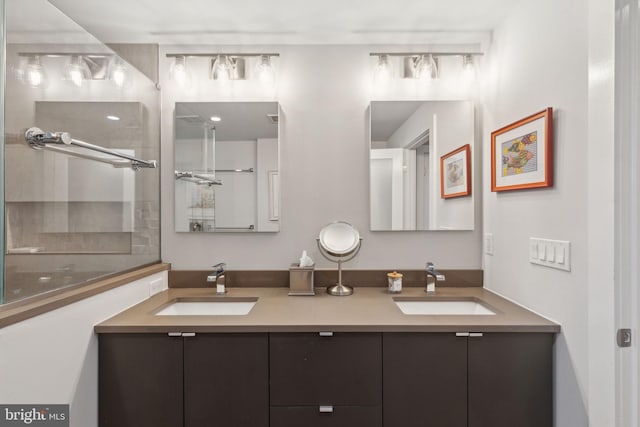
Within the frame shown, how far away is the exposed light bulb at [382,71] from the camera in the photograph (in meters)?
1.92

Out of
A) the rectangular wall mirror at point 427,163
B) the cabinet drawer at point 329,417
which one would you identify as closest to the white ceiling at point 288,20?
the rectangular wall mirror at point 427,163

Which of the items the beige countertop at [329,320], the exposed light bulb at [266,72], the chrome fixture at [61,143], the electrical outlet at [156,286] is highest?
the exposed light bulb at [266,72]

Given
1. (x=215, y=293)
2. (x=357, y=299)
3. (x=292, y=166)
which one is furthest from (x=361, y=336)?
(x=292, y=166)

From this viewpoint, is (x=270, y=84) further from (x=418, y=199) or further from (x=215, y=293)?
(x=215, y=293)

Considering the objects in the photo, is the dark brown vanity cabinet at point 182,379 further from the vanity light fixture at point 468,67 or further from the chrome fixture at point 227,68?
the vanity light fixture at point 468,67

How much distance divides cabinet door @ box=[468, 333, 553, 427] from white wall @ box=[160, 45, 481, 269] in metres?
0.69

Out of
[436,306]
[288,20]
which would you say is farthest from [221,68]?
[436,306]

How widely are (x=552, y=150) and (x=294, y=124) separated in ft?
4.29

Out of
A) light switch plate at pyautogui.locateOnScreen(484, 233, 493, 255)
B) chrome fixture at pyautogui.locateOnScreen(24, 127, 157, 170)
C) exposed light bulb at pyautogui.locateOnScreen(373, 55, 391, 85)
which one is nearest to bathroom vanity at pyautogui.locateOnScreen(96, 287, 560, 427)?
light switch plate at pyautogui.locateOnScreen(484, 233, 493, 255)

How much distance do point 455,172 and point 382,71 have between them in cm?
73

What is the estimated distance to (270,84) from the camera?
6.46 ft

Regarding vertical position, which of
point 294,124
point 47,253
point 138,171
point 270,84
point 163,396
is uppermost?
point 270,84

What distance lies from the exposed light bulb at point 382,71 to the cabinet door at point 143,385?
5.63 feet

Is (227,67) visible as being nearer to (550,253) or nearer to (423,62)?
(423,62)
